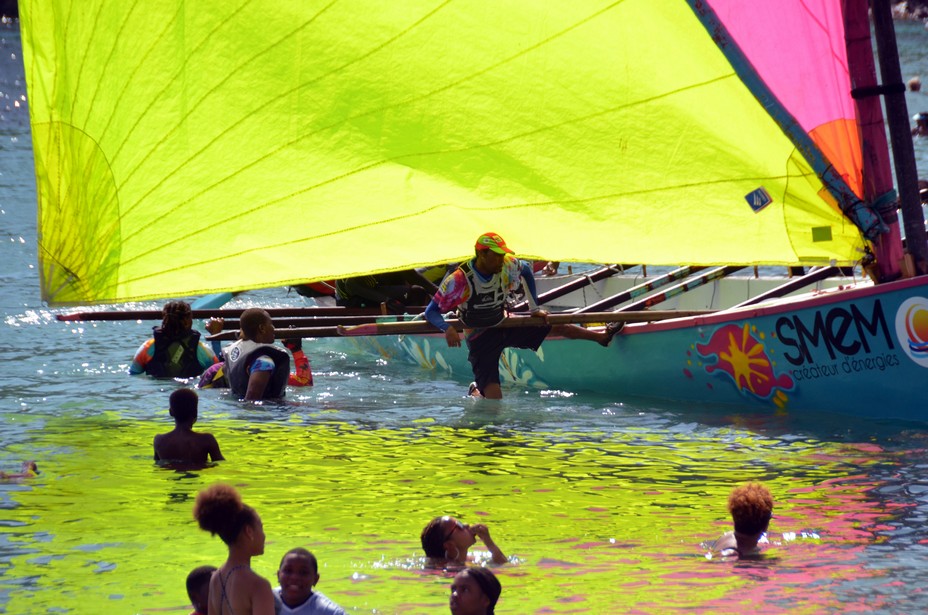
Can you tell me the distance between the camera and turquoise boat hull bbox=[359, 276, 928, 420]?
388 inches

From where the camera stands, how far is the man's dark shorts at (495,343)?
11.8 m

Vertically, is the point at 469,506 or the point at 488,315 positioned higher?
the point at 488,315

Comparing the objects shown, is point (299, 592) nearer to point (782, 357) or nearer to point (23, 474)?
point (23, 474)

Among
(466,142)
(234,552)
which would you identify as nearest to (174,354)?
(466,142)

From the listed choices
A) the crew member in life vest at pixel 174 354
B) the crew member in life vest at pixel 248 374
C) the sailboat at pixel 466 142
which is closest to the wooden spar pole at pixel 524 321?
the crew member in life vest at pixel 248 374

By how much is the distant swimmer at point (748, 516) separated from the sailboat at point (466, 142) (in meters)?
2.54

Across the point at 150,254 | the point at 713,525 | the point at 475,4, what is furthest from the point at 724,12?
the point at 150,254

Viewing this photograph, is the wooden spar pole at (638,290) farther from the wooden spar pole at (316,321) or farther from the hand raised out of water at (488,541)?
the hand raised out of water at (488,541)

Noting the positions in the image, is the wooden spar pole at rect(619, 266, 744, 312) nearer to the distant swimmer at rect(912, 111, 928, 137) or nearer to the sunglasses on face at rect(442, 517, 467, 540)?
the sunglasses on face at rect(442, 517, 467, 540)

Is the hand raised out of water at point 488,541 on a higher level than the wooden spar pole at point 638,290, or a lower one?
lower

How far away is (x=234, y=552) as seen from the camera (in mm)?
5398

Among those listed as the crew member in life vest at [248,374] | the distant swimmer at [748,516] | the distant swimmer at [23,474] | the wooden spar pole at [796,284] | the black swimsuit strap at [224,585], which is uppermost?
the wooden spar pole at [796,284]

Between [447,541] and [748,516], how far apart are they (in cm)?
150

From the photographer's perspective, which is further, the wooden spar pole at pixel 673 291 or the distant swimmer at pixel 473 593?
the wooden spar pole at pixel 673 291
